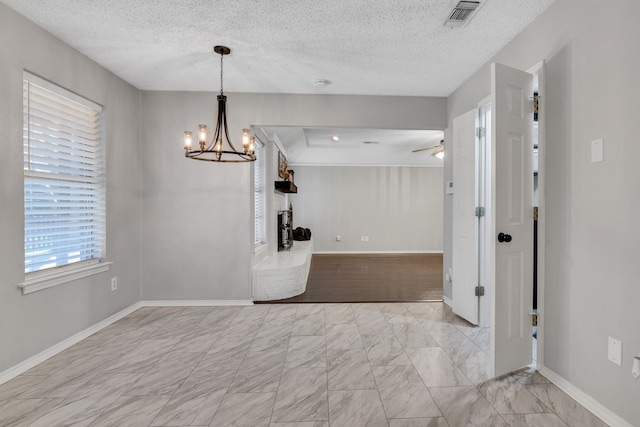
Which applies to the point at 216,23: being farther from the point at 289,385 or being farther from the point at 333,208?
the point at 333,208

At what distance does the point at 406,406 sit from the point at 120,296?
3.07 m

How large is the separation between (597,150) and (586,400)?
4.70ft

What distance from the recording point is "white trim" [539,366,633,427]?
1.68 metres

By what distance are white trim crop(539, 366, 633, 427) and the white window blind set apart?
3770 mm

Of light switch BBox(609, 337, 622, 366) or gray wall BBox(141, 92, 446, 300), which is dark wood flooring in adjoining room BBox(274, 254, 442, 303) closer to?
gray wall BBox(141, 92, 446, 300)

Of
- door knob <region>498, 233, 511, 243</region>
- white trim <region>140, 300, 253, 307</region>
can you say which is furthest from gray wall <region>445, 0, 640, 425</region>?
white trim <region>140, 300, 253, 307</region>

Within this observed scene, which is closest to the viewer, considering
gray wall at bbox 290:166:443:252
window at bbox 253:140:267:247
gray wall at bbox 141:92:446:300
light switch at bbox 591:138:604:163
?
light switch at bbox 591:138:604:163

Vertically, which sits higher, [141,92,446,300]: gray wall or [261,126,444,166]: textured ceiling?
[261,126,444,166]: textured ceiling

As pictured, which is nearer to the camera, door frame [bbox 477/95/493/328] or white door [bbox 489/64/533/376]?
white door [bbox 489/64/533/376]

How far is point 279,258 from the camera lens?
487 cm

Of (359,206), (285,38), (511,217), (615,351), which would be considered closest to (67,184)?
(285,38)

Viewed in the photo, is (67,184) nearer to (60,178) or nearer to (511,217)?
(60,178)

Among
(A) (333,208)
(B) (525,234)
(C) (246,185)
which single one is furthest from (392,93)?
(A) (333,208)

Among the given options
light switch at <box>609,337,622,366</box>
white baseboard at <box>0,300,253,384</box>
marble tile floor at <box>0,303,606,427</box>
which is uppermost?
light switch at <box>609,337,622,366</box>
